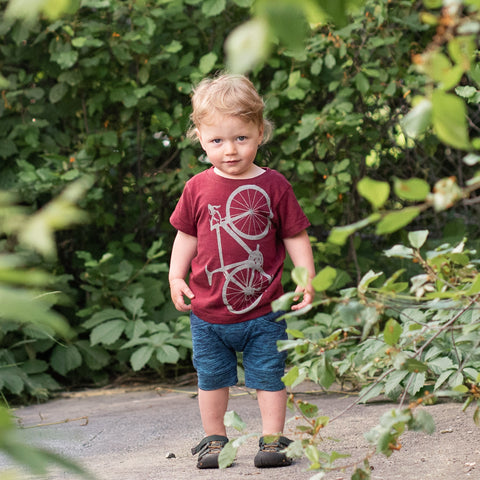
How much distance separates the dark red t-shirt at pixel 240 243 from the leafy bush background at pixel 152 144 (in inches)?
39.3

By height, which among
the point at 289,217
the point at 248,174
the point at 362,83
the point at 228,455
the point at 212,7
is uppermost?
the point at 212,7

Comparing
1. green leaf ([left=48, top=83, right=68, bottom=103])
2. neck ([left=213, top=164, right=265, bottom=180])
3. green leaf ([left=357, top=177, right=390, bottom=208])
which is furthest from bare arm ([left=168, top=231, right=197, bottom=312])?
green leaf ([left=357, top=177, right=390, bottom=208])

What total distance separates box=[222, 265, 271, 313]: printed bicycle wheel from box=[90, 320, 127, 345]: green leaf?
49.4 inches

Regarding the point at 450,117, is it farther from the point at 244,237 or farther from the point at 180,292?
the point at 180,292

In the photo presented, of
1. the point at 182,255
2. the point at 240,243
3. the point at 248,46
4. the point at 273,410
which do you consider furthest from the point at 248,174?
the point at 248,46

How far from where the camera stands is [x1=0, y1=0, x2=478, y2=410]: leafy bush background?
3.54m

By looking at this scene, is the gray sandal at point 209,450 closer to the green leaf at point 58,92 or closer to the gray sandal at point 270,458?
the gray sandal at point 270,458

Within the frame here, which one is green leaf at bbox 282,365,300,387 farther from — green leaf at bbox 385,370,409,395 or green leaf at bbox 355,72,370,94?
green leaf at bbox 355,72,370,94

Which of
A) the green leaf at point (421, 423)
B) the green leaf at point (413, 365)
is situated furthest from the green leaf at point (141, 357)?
the green leaf at point (421, 423)

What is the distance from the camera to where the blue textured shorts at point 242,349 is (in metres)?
2.36

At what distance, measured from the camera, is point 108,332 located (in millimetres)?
3496

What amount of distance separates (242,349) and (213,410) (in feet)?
0.74

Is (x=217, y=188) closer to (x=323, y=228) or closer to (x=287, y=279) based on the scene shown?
(x=287, y=279)

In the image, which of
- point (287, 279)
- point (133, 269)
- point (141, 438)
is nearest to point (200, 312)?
point (141, 438)
